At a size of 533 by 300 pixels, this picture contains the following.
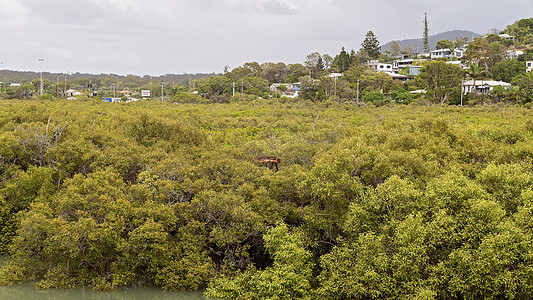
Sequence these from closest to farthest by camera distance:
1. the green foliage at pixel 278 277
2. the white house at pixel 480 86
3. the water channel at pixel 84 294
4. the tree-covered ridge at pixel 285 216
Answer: the tree-covered ridge at pixel 285 216 → the green foliage at pixel 278 277 → the water channel at pixel 84 294 → the white house at pixel 480 86

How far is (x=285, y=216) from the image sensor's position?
662 inches

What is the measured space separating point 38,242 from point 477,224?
44.4 feet

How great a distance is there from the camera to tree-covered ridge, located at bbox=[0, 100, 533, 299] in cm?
1309

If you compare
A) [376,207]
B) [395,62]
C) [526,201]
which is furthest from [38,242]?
[395,62]

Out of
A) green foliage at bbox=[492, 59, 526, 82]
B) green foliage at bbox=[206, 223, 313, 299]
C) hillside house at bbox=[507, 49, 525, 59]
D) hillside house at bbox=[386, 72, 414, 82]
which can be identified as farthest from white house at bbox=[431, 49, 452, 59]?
green foliage at bbox=[206, 223, 313, 299]

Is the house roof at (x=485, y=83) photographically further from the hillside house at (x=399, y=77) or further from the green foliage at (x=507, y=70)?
the hillside house at (x=399, y=77)

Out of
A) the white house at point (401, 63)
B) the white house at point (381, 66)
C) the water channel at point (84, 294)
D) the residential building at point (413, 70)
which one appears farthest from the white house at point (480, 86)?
the water channel at point (84, 294)

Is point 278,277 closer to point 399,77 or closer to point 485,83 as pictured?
point 485,83

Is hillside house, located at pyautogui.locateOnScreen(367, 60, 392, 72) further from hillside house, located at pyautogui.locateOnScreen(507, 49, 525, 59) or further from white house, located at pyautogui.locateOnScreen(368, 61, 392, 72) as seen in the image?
hillside house, located at pyautogui.locateOnScreen(507, 49, 525, 59)

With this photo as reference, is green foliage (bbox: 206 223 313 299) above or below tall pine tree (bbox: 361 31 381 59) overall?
below

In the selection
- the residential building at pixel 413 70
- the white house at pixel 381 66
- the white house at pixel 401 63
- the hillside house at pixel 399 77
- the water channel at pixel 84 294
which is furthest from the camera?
the white house at pixel 401 63

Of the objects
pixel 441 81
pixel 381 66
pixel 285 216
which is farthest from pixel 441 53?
pixel 285 216

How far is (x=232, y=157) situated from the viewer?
2006 cm

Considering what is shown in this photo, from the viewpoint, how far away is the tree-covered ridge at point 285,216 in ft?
43.0
